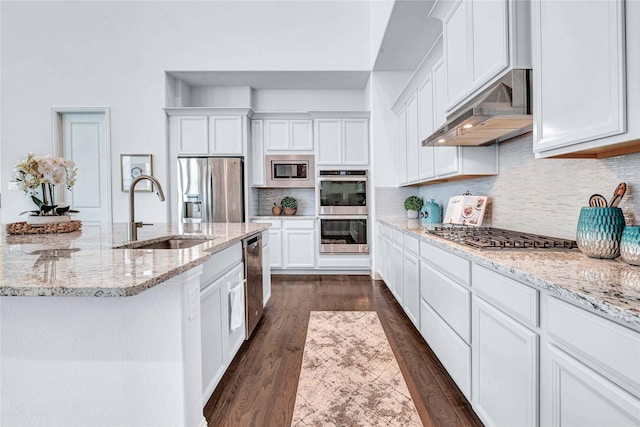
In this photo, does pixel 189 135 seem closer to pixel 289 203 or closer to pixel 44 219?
pixel 289 203

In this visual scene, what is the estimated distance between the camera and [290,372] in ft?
6.60

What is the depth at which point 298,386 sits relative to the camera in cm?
186

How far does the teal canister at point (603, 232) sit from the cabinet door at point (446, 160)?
1.39 m

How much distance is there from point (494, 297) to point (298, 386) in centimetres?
122

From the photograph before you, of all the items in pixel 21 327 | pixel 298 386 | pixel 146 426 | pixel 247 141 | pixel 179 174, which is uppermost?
pixel 247 141

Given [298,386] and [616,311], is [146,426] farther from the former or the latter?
[616,311]

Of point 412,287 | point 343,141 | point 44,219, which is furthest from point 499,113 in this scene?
point 343,141

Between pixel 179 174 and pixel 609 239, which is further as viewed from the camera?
pixel 179 174

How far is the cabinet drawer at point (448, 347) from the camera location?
1.58 metres

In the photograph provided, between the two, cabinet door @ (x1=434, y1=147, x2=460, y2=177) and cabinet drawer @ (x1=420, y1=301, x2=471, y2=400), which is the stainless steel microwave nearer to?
cabinet door @ (x1=434, y1=147, x2=460, y2=177)

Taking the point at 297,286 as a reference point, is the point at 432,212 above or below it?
above

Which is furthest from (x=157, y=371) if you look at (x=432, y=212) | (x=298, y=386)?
(x=432, y=212)

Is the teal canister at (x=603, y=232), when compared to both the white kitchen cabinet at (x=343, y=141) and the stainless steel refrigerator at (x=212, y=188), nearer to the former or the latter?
the white kitchen cabinet at (x=343, y=141)

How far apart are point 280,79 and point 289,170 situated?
139 cm
